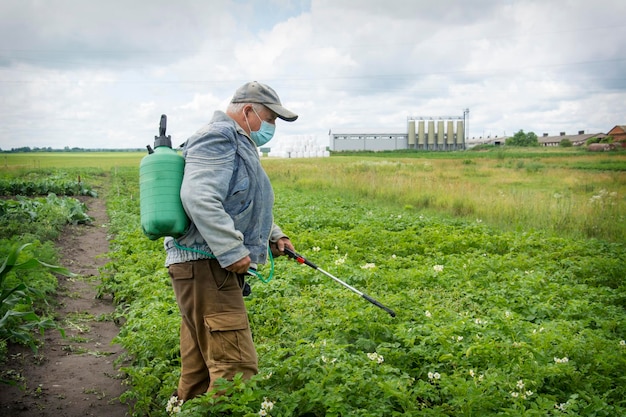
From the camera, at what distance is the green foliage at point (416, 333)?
3502mm

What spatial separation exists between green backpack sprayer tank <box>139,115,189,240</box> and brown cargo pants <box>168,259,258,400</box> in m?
0.32

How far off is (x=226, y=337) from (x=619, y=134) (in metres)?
14.6

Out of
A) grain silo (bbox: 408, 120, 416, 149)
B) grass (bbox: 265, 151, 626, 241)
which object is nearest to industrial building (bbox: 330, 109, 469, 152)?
grain silo (bbox: 408, 120, 416, 149)

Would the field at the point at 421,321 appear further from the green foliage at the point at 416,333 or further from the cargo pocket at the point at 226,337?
the cargo pocket at the point at 226,337

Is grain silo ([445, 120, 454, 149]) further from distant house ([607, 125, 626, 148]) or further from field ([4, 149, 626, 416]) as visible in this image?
field ([4, 149, 626, 416])

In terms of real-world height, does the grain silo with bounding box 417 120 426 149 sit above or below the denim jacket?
above

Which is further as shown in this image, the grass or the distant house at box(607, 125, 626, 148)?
the distant house at box(607, 125, 626, 148)

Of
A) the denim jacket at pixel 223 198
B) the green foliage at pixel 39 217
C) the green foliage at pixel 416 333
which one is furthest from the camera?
the green foliage at pixel 39 217

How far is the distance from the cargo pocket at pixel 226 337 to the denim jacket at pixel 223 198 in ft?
1.27

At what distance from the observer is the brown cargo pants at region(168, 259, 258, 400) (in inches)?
131

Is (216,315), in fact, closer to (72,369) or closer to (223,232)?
(223,232)

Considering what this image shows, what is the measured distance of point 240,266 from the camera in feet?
10.7

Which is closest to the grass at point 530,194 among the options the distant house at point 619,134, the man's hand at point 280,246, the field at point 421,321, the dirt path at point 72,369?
the field at point 421,321

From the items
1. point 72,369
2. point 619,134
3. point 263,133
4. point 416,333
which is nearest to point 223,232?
point 263,133
